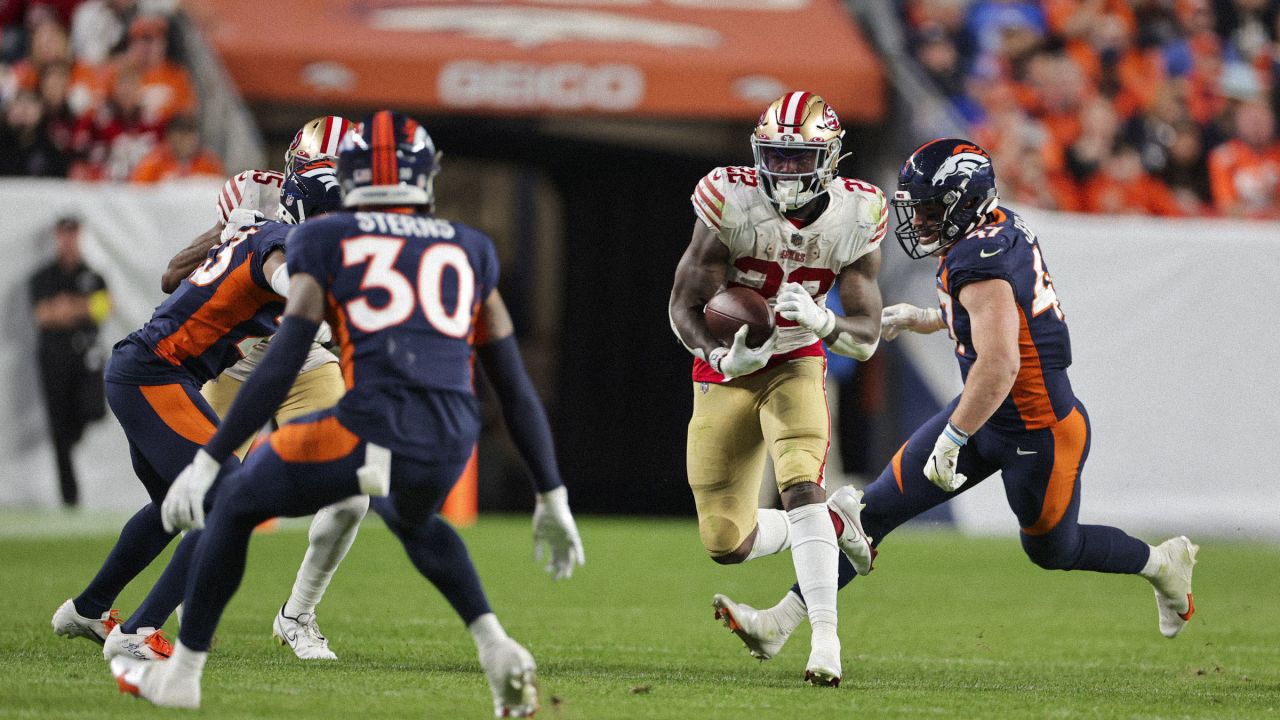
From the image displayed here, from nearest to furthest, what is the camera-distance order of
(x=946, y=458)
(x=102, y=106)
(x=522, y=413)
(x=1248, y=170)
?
(x=522, y=413) → (x=946, y=458) → (x=102, y=106) → (x=1248, y=170)

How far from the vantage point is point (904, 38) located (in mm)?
13203

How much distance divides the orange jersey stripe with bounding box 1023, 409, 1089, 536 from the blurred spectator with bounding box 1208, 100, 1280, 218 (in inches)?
309

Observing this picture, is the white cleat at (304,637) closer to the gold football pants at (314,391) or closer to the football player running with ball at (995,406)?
the gold football pants at (314,391)

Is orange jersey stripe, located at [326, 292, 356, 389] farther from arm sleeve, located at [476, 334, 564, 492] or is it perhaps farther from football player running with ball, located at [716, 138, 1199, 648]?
football player running with ball, located at [716, 138, 1199, 648]

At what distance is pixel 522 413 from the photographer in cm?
429

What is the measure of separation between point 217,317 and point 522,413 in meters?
1.51

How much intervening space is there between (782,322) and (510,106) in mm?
6561

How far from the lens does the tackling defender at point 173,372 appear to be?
17.2ft

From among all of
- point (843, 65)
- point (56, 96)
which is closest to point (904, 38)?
point (843, 65)

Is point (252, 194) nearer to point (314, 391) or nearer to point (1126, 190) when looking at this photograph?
point (314, 391)

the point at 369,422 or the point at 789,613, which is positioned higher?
the point at 369,422

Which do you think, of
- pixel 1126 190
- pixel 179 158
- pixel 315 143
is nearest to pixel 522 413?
pixel 315 143

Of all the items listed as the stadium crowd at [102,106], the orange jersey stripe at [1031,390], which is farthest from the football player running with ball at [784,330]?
the stadium crowd at [102,106]

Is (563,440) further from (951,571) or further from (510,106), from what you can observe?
(951,571)
